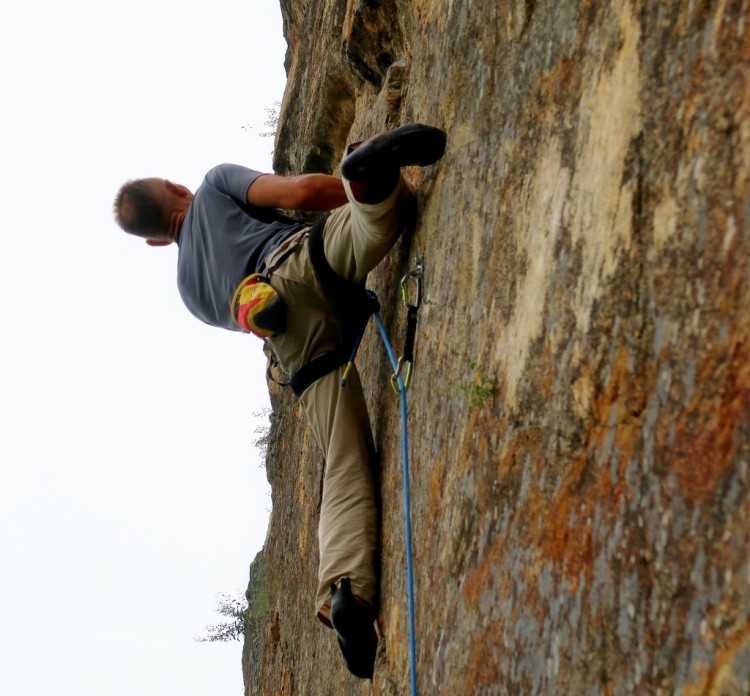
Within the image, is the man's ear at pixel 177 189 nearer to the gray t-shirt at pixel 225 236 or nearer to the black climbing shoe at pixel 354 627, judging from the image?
the gray t-shirt at pixel 225 236

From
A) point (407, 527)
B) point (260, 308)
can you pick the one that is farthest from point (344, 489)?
point (260, 308)

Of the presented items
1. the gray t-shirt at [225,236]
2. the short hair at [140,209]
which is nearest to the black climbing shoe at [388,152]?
the gray t-shirt at [225,236]

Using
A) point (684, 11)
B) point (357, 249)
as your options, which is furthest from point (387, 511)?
point (684, 11)

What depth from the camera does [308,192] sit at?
449cm

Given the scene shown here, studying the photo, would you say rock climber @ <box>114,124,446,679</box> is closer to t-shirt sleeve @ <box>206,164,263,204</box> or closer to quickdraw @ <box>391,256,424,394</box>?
t-shirt sleeve @ <box>206,164,263,204</box>

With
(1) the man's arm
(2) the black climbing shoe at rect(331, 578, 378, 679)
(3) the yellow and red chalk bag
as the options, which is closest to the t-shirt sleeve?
(1) the man's arm

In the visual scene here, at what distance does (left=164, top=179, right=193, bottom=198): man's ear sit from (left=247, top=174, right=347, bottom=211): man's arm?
3.55 ft

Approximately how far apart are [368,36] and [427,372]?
2642 mm

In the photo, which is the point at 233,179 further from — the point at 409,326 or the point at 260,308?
the point at 409,326

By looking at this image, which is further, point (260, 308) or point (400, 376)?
point (260, 308)

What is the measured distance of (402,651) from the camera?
375 centimetres

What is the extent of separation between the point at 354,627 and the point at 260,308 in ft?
5.04

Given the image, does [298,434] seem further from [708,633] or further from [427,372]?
[708,633]

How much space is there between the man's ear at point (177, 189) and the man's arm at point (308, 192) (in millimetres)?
1083
